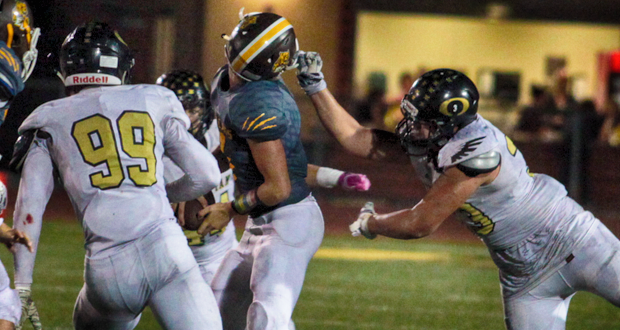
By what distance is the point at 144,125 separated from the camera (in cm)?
290

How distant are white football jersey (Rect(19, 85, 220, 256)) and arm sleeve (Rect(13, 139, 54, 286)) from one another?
0.04 meters

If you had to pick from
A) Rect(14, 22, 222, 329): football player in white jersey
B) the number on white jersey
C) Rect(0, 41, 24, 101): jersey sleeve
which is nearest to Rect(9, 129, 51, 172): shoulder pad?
Rect(14, 22, 222, 329): football player in white jersey

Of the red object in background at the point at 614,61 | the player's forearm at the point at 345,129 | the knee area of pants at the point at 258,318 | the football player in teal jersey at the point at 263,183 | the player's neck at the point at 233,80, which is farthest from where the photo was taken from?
the red object in background at the point at 614,61

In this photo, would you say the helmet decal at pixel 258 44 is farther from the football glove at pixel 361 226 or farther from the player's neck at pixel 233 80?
the football glove at pixel 361 226

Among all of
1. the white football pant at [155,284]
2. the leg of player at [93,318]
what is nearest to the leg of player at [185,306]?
the white football pant at [155,284]

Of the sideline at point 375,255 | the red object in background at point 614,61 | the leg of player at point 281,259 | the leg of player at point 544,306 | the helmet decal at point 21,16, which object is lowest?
the red object in background at point 614,61

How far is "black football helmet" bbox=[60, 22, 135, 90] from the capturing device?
9.82 ft

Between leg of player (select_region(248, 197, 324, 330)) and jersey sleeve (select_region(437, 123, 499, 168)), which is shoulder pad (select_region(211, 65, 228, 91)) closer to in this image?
leg of player (select_region(248, 197, 324, 330))

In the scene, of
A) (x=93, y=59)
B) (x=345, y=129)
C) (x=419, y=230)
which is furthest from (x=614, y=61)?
(x=93, y=59)

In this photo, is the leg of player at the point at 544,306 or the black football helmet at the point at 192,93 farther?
the black football helmet at the point at 192,93

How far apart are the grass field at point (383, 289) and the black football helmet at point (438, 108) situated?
7.01 feet

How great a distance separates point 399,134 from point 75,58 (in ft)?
4.91

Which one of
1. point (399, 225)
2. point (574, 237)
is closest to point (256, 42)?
point (399, 225)

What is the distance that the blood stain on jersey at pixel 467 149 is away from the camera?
10.8 ft
